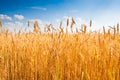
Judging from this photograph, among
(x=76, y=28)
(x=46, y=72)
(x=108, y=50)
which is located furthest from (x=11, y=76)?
(x=108, y=50)

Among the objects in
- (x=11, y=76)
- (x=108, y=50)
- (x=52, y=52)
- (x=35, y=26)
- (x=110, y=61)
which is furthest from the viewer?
(x=35, y=26)

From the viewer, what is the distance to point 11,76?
278 cm

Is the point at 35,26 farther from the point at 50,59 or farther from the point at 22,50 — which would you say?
the point at 50,59

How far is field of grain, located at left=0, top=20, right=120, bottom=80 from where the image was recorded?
2.12 metres

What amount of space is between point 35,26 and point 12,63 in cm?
59

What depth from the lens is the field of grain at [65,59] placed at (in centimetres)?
212

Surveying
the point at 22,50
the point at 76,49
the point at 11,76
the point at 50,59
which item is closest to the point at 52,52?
the point at 50,59

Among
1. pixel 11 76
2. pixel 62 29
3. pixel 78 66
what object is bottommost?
pixel 11 76

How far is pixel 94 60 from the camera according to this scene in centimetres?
219

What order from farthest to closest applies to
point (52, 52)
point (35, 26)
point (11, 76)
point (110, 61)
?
point (35, 26) < point (11, 76) < point (52, 52) < point (110, 61)

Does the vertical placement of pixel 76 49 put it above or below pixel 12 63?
above

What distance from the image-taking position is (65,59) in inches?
96.7

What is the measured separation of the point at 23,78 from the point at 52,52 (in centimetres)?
46

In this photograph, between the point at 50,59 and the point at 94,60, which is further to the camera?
the point at 50,59
